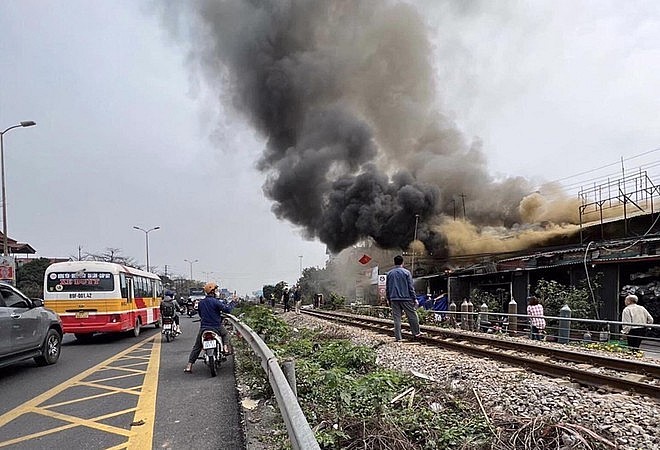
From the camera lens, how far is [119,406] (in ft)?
18.6

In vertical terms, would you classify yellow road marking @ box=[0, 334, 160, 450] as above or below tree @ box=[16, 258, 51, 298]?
below

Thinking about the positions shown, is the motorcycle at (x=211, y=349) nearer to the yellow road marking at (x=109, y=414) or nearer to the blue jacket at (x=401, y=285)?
the yellow road marking at (x=109, y=414)

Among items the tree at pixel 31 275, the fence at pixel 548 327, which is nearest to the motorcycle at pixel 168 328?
the fence at pixel 548 327

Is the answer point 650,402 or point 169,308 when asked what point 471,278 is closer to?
point 169,308

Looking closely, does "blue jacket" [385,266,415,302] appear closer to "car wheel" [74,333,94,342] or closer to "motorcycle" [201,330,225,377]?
"motorcycle" [201,330,225,377]

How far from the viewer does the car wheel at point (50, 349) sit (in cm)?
898

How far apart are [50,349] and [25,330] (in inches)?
44.1

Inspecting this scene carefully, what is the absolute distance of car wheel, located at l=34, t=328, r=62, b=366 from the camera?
29.5 ft

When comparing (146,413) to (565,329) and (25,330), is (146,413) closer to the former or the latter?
(25,330)

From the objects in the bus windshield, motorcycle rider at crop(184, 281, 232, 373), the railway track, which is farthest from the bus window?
the railway track

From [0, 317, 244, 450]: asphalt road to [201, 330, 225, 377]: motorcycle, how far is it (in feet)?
0.62

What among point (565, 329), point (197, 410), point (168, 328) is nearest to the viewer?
point (197, 410)

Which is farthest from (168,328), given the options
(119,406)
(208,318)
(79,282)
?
(119,406)

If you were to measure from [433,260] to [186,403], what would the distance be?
1129 inches
